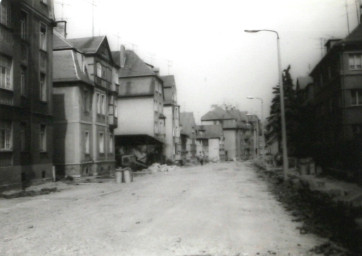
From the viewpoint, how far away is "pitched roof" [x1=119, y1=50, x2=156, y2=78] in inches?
2085

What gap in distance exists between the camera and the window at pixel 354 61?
3123 centimetres

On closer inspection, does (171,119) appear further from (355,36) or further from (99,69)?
(355,36)

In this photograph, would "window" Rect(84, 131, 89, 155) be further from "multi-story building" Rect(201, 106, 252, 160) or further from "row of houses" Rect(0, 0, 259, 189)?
"multi-story building" Rect(201, 106, 252, 160)

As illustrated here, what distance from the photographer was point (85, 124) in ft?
107

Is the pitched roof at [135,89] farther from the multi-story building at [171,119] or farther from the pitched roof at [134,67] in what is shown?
the multi-story building at [171,119]

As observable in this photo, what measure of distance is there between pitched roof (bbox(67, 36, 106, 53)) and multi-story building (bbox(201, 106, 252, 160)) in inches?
3069

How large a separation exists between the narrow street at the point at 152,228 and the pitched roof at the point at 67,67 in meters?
16.3

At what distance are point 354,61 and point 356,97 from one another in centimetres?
279

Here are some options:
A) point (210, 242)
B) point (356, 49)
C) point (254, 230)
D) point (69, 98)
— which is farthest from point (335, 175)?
point (69, 98)

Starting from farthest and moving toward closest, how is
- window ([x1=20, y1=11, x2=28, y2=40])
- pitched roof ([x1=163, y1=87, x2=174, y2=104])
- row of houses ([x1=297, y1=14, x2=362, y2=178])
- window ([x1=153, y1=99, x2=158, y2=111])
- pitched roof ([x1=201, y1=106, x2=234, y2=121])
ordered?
pitched roof ([x1=201, y1=106, x2=234, y2=121]), pitched roof ([x1=163, y1=87, x2=174, y2=104]), window ([x1=153, y1=99, x2=158, y2=111]), window ([x1=20, y1=11, x2=28, y2=40]), row of houses ([x1=297, y1=14, x2=362, y2=178])

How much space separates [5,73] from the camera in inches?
837

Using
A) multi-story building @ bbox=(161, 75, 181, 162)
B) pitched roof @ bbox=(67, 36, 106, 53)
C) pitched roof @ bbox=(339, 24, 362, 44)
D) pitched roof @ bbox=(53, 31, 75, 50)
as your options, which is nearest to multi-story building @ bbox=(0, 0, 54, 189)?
pitched roof @ bbox=(53, 31, 75, 50)

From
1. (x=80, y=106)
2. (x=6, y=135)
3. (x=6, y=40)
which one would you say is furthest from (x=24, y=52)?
(x=80, y=106)

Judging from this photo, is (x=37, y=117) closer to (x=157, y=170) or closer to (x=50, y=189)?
(x=50, y=189)
